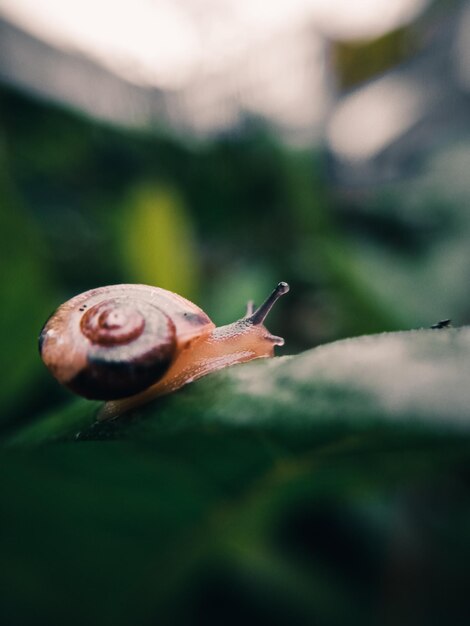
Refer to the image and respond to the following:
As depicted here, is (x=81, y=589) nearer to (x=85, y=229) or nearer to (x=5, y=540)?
(x=5, y=540)

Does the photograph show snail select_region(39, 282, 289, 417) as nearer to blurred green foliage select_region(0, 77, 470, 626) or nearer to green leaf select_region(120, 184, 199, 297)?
blurred green foliage select_region(0, 77, 470, 626)

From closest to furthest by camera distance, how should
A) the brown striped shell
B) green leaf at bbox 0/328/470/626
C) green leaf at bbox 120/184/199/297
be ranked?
green leaf at bbox 0/328/470/626 < the brown striped shell < green leaf at bbox 120/184/199/297

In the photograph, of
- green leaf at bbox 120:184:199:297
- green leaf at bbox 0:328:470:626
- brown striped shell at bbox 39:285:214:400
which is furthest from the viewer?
green leaf at bbox 120:184:199:297

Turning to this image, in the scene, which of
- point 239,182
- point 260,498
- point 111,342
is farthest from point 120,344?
point 239,182

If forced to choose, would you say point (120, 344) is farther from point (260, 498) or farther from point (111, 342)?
point (260, 498)

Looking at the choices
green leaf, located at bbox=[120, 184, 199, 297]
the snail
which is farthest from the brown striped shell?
green leaf, located at bbox=[120, 184, 199, 297]

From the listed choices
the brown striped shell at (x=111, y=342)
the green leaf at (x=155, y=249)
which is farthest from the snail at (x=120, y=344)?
the green leaf at (x=155, y=249)
